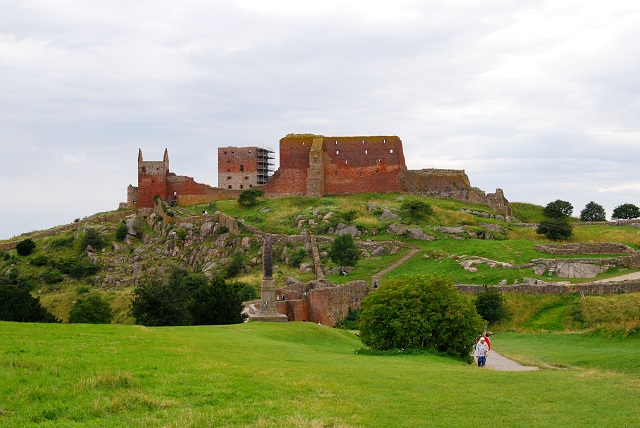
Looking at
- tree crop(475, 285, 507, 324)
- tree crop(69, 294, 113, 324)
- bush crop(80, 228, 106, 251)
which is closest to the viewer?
tree crop(69, 294, 113, 324)

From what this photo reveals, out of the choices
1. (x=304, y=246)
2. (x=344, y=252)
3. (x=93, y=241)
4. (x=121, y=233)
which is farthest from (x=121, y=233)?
(x=344, y=252)

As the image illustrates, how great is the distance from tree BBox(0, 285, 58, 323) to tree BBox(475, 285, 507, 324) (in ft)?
76.3

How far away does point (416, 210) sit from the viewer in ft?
213

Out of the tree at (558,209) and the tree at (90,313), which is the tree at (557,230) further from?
the tree at (90,313)

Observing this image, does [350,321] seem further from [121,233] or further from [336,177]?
[121,233]

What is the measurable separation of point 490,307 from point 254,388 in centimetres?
3025

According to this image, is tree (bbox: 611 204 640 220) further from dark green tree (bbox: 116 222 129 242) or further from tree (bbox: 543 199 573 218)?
dark green tree (bbox: 116 222 129 242)

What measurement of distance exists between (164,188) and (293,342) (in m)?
53.8

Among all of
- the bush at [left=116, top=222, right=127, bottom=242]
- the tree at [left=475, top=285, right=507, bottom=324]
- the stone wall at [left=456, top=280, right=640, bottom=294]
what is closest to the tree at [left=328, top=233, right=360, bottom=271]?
the stone wall at [left=456, top=280, right=640, bottom=294]

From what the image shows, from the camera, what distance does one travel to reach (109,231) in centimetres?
7456

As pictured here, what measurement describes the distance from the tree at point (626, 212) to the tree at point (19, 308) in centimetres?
6173

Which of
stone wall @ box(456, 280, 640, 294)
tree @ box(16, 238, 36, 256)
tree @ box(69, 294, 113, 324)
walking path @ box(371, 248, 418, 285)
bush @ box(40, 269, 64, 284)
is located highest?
tree @ box(16, 238, 36, 256)

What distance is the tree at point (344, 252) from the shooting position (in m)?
53.5

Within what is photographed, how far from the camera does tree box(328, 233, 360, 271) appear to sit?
53.5 metres
